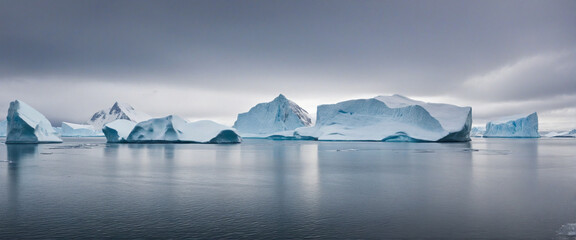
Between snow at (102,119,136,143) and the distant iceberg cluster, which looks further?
snow at (102,119,136,143)

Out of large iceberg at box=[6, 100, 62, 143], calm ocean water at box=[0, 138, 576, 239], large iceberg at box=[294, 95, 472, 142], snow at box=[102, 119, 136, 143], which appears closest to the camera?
calm ocean water at box=[0, 138, 576, 239]

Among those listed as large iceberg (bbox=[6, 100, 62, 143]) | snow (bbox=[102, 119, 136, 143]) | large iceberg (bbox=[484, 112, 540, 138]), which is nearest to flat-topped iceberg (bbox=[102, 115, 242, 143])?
snow (bbox=[102, 119, 136, 143])

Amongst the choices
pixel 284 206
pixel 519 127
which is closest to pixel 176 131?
pixel 284 206

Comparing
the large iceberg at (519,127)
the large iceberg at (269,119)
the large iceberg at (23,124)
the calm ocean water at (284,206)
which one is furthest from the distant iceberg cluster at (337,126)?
the calm ocean water at (284,206)

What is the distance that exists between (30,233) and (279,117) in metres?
68.0

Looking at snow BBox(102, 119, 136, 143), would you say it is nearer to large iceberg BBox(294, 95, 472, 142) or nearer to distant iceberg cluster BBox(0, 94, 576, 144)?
distant iceberg cluster BBox(0, 94, 576, 144)

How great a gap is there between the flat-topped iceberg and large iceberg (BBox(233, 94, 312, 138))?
28.6m

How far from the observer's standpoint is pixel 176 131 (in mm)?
41469

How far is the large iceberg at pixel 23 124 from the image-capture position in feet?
119

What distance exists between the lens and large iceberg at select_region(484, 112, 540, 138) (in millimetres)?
68688

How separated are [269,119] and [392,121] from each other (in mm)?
30201

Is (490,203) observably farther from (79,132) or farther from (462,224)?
(79,132)

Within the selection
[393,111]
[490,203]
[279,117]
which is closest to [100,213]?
[490,203]

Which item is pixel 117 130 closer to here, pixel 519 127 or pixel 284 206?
pixel 284 206
